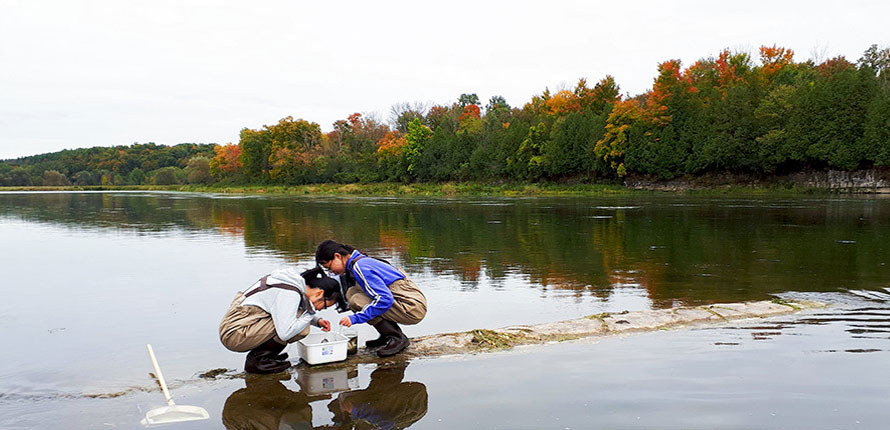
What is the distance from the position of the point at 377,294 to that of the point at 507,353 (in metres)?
1.36

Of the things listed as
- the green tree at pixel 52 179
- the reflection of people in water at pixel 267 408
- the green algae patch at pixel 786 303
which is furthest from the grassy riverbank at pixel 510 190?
the green tree at pixel 52 179

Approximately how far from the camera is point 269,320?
17.1 ft

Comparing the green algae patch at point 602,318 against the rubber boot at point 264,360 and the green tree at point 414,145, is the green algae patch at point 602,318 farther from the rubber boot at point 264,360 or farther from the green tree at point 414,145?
the green tree at point 414,145

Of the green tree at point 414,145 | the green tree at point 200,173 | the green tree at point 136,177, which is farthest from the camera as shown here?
the green tree at point 136,177

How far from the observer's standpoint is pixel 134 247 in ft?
52.3

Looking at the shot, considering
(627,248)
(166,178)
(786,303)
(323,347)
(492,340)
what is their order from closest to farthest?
(323,347), (492,340), (786,303), (627,248), (166,178)

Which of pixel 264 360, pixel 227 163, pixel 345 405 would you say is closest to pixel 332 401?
pixel 345 405

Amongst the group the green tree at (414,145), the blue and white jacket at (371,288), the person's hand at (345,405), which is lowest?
the person's hand at (345,405)

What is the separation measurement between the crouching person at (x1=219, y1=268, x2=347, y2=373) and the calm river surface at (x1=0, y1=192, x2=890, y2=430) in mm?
247

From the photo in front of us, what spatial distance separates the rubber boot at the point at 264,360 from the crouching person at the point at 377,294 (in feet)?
2.02

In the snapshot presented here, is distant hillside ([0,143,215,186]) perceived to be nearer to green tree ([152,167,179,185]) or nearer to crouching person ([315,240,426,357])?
green tree ([152,167,179,185])

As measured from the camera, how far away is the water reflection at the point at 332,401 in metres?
4.19

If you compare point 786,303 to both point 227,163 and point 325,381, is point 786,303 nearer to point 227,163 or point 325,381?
point 325,381

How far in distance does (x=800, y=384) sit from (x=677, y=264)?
282 inches
